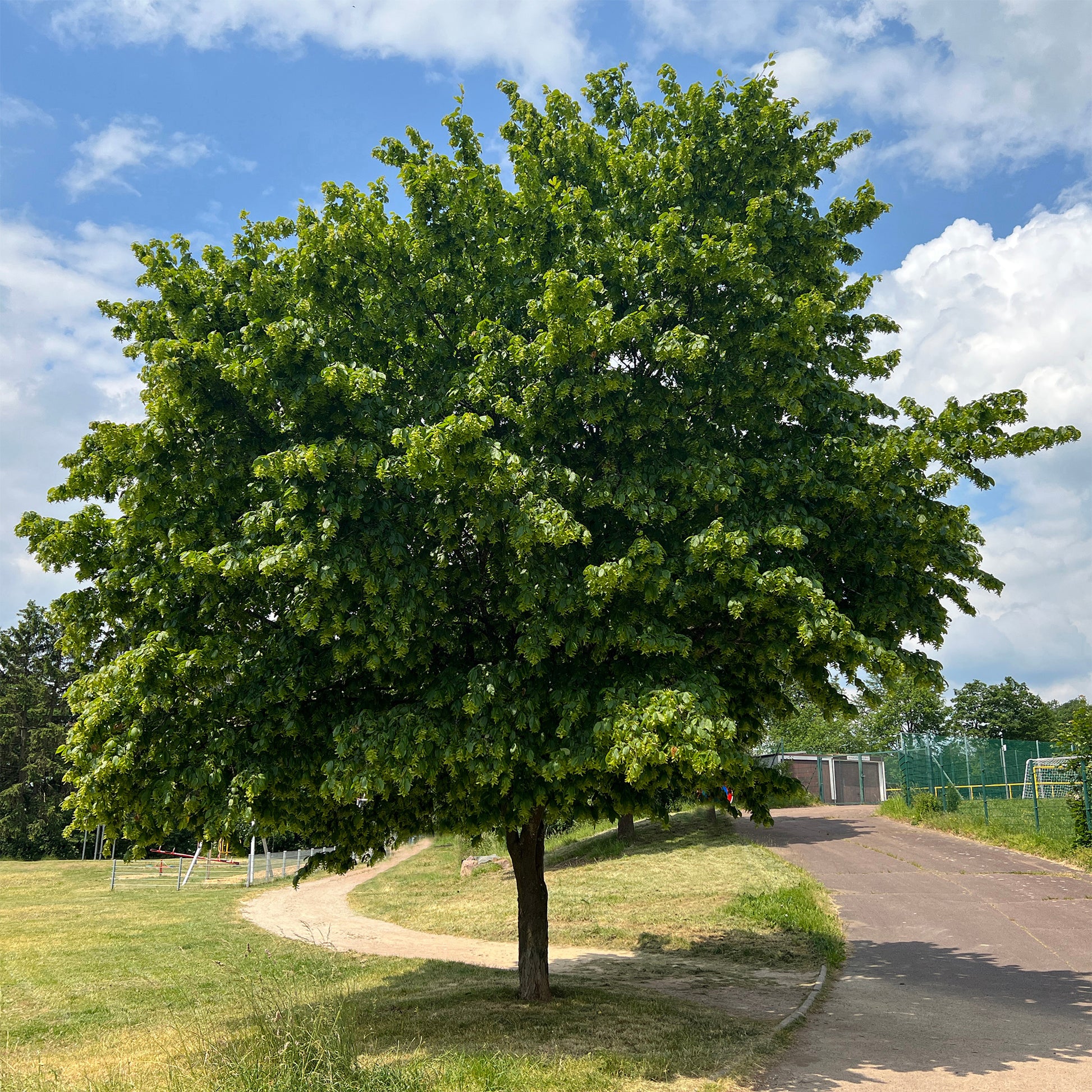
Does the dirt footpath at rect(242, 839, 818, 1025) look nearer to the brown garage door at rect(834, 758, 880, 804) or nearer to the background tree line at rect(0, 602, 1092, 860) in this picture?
the background tree line at rect(0, 602, 1092, 860)

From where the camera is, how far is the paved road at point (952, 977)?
329 inches

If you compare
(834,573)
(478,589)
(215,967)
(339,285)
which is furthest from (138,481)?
(215,967)

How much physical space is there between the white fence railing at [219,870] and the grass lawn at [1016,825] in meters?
19.9

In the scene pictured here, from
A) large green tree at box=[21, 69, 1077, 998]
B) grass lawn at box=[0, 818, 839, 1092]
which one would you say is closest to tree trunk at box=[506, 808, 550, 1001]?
grass lawn at box=[0, 818, 839, 1092]

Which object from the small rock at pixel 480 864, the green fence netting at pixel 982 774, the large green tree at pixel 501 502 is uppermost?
the large green tree at pixel 501 502

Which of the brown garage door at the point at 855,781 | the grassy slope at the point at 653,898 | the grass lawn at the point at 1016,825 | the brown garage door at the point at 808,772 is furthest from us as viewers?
the brown garage door at the point at 855,781

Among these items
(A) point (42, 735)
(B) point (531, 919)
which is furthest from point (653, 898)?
(A) point (42, 735)

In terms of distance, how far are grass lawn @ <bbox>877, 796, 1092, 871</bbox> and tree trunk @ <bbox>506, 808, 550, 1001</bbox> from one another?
49.0ft

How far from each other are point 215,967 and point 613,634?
1204 centimetres

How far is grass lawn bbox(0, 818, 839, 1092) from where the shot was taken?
25.1 feet

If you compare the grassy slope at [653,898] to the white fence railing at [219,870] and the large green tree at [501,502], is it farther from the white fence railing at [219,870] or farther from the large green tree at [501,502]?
the large green tree at [501,502]

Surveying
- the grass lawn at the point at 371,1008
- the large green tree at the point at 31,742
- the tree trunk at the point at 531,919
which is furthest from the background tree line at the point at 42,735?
the tree trunk at the point at 531,919

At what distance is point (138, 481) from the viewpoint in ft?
27.3

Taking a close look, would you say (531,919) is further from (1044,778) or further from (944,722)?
(944,722)
